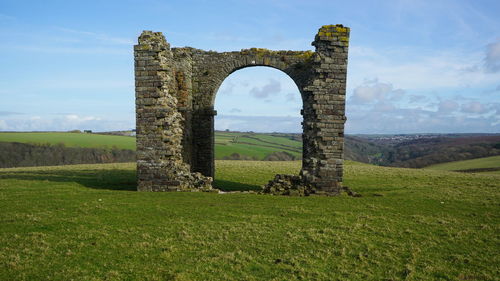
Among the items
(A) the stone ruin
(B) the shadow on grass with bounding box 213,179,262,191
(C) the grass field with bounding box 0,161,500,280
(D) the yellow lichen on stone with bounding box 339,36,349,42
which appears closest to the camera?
(C) the grass field with bounding box 0,161,500,280

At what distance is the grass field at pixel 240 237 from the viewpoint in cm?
535

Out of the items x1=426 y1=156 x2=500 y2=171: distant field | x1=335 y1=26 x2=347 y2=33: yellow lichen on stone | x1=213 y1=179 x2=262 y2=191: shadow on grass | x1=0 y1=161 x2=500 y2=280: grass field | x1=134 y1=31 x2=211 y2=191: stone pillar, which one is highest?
x1=335 y1=26 x2=347 y2=33: yellow lichen on stone

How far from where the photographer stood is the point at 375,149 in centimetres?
6912

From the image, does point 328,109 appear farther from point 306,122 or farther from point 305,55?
point 305,55

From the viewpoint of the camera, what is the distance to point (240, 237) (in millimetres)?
6852

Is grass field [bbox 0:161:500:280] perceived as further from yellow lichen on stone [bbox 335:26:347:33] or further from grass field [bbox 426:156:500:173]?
grass field [bbox 426:156:500:173]

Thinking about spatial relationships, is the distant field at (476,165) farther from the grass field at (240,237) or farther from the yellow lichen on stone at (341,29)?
the yellow lichen on stone at (341,29)

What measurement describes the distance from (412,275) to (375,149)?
67912 mm

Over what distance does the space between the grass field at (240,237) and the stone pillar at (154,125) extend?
95 cm

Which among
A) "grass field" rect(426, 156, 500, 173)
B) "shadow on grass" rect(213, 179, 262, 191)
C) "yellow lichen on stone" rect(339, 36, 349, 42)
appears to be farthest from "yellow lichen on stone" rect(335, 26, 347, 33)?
"grass field" rect(426, 156, 500, 173)

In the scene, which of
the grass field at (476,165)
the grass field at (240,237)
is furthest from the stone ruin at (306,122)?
the grass field at (476,165)

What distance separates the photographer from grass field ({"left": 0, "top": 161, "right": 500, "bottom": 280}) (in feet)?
17.5

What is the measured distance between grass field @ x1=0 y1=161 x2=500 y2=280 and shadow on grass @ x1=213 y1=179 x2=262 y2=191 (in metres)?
2.68

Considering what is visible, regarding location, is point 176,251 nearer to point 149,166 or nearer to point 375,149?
point 149,166
